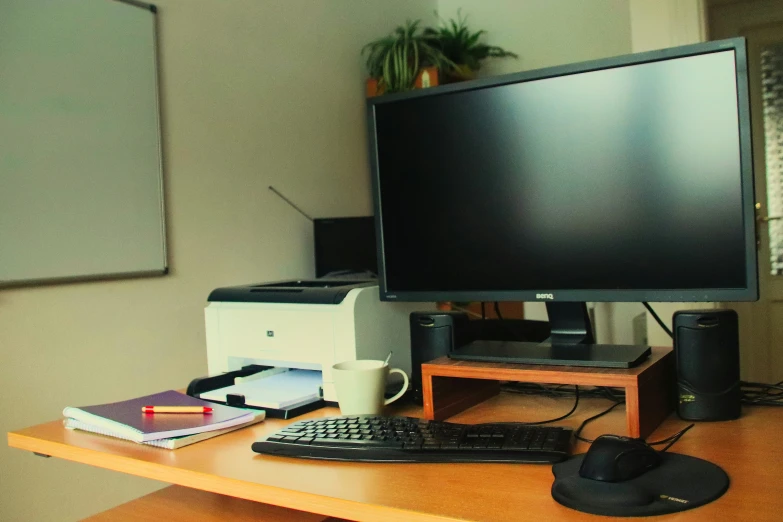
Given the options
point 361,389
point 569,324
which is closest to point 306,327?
point 361,389

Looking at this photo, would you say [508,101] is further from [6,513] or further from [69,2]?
[6,513]

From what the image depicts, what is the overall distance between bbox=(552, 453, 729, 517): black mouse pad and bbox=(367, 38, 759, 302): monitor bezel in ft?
0.93

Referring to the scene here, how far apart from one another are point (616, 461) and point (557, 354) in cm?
32

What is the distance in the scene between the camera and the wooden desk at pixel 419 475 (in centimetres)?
71

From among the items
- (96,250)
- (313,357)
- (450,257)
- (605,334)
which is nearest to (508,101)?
(450,257)

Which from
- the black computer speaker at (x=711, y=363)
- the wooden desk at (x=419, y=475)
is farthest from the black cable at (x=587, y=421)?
the black computer speaker at (x=711, y=363)

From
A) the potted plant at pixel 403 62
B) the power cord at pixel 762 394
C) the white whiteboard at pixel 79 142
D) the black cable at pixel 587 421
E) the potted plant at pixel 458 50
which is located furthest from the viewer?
the potted plant at pixel 458 50

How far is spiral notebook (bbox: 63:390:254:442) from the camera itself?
1036 mm

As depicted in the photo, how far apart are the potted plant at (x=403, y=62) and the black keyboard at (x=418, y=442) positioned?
218 cm

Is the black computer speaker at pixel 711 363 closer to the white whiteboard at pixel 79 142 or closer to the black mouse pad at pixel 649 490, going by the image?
the black mouse pad at pixel 649 490

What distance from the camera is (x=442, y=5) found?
372 cm

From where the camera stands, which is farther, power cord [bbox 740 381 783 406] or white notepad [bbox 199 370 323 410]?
white notepad [bbox 199 370 323 410]

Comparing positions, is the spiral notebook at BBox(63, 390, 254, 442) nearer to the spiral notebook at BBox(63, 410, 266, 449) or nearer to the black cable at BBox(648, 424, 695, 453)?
the spiral notebook at BBox(63, 410, 266, 449)

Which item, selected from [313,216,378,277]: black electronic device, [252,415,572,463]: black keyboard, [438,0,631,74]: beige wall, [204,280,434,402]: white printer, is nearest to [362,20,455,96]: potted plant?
[438,0,631,74]: beige wall
